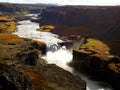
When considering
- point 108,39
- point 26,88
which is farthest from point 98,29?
point 26,88

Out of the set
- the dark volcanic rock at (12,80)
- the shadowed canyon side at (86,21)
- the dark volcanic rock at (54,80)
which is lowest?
the shadowed canyon side at (86,21)

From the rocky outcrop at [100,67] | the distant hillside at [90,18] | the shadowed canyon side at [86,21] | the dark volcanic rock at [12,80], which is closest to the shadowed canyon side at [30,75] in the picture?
the dark volcanic rock at [12,80]

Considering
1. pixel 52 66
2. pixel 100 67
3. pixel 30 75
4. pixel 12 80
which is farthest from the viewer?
pixel 100 67

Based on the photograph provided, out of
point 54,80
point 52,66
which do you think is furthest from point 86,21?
point 54,80

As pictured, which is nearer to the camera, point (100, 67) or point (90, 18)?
point (100, 67)

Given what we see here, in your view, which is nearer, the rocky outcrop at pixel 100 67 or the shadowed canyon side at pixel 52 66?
the shadowed canyon side at pixel 52 66

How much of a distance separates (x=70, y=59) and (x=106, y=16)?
281 feet

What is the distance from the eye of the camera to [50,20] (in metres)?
181

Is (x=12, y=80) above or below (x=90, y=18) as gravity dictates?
above

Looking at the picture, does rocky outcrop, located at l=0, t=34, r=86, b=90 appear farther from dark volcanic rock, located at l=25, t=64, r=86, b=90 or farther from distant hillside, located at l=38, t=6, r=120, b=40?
distant hillside, located at l=38, t=6, r=120, b=40

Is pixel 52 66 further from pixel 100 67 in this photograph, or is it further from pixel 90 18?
pixel 90 18

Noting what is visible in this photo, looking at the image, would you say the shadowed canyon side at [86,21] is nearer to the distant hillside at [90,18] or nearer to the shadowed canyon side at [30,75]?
the distant hillside at [90,18]

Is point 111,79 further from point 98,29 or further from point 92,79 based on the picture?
point 98,29

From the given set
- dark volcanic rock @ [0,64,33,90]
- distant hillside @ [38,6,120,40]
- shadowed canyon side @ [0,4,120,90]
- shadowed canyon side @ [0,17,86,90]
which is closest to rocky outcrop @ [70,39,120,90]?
shadowed canyon side @ [0,4,120,90]
